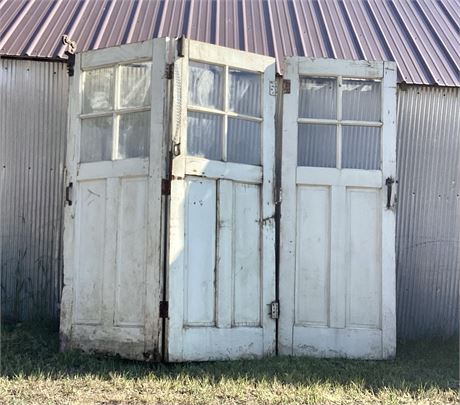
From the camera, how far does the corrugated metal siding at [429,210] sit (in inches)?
239

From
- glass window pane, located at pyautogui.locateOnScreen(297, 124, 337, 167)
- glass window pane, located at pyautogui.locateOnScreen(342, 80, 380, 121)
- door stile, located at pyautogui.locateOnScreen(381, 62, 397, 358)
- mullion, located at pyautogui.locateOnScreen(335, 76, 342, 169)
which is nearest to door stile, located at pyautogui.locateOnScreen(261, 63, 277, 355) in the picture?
glass window pane, located at pyautogui.locateOnScreen(297, 124, 337, 167)

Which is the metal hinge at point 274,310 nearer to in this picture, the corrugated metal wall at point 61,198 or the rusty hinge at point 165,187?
the rusty hinge at point 165,187

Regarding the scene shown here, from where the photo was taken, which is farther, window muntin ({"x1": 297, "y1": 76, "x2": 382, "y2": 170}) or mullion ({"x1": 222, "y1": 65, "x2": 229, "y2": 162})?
window muntin ({"x1": 297, "y1": 76, "x2": 382, "y2": 170})

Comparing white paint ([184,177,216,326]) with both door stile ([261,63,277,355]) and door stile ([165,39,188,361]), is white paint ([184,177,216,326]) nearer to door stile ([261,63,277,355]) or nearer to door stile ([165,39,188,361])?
door stile ([165,39,188,361])

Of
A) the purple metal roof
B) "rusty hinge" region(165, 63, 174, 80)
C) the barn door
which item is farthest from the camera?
the purple metal roof

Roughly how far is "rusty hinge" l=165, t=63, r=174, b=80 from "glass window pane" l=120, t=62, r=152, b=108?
19cm

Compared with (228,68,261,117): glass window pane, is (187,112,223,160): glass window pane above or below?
below

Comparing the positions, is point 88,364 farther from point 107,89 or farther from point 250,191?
point 107,89

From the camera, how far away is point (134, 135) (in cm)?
502

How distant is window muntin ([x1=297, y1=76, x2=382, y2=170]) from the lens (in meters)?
5.40

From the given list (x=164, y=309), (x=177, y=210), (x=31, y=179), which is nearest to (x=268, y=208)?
(x=177, y=210)

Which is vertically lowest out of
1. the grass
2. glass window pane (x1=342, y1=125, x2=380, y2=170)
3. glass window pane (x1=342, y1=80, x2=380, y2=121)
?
the grass

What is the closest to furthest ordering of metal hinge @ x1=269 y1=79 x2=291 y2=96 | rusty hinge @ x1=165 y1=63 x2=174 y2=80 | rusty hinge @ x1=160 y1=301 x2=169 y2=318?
rusty hinge @ x1=160 y1=301 x2=169 y2=318, rusty hinge @ x1=165 y1=63 x2=174 y2=80, metal hinge @ x1=269 y1=79 x2=291 y2=96

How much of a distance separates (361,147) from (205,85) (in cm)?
154
